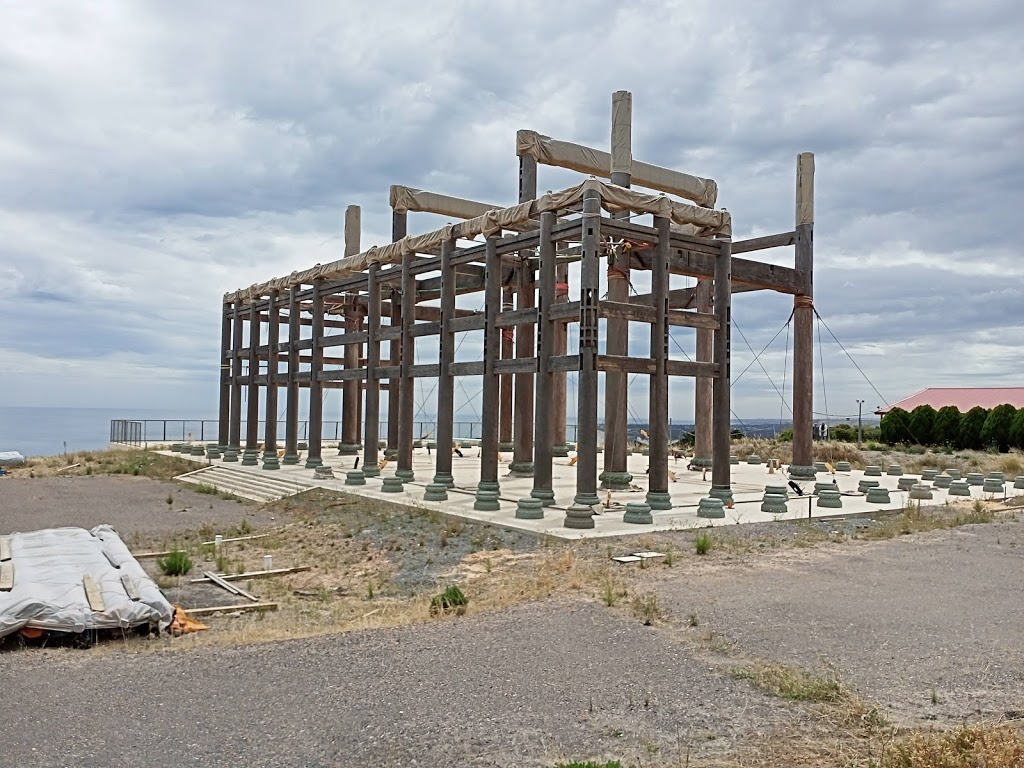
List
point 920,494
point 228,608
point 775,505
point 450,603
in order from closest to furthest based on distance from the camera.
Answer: point 450,603 → point 228,608 → point 775,505 → point 920,494

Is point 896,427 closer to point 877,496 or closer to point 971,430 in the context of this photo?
point 971,430

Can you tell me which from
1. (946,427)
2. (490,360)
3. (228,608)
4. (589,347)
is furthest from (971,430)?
(228,608)

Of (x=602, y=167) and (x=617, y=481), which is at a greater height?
(x=602, y=167)

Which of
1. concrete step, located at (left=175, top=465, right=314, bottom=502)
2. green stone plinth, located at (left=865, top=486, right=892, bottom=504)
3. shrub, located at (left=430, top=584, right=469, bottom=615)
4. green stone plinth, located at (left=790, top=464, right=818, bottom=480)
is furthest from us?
green stone plinth, located at (left=790, top=464, right=818, bottom=480)

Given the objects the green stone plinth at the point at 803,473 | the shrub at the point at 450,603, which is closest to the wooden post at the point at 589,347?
the shrub at the point at 450,603

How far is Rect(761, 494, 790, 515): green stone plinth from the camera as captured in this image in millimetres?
20844

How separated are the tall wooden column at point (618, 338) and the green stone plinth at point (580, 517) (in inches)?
244

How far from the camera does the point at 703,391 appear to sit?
3138 centimetres

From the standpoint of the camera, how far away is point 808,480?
94.7 ft

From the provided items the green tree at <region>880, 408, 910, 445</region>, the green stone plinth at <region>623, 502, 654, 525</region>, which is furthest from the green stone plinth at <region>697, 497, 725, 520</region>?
the green tree at <region>880, 408, 910, 445</region>

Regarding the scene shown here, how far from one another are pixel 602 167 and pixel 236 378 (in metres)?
22.4

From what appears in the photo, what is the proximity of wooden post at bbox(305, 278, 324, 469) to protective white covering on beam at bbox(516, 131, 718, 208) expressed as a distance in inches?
454

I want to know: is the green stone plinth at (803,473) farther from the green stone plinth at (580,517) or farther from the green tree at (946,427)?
the green tree at (946,427)

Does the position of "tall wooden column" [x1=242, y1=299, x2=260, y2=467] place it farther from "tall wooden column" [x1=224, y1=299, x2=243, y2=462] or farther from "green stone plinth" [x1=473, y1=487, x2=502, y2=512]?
"green stone plinth" [x1=473, y1=487, x2=502, y2=512]
